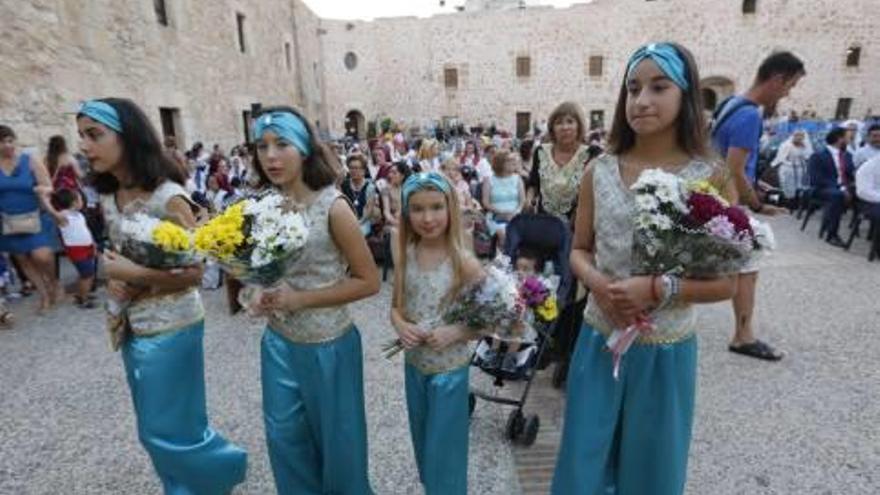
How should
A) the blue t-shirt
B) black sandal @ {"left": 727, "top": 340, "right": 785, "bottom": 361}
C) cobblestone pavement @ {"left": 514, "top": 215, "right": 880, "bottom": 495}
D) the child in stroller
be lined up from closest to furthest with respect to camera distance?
cobblestone pavement @ {"left": 514, "top": 215, "right": 880, "bottom": 495}
the blue t-shirt
the child in stroller
black sandal @ {"left": 727, "top": 340, "right": 785, "bottom": 361}

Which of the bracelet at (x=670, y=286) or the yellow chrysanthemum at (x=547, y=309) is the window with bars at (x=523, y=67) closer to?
the yellow chrysanthemum at (x=547, y=309)

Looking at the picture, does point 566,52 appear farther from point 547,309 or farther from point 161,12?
point 547,309

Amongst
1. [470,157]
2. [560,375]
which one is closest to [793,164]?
[470,157]

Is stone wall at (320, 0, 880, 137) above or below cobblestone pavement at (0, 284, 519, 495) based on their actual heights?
above

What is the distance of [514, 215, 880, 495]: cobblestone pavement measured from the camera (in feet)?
9.17

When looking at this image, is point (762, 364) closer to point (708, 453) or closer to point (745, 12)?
point (708, 453)

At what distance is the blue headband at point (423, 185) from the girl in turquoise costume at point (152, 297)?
3.30 feet

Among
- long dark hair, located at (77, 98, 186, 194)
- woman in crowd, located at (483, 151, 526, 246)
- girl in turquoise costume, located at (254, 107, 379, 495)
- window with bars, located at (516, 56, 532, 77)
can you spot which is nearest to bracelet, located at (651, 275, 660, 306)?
girl in turquoise costume, located at (254, 107, 379, 495)

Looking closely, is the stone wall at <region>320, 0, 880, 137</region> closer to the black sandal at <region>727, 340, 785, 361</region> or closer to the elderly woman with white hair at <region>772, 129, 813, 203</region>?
the elderly woman with white hair at <region>772, 129, 813, 203</region>

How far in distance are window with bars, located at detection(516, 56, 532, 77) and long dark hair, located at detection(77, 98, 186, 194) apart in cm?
3146

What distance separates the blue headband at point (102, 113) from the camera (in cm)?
204

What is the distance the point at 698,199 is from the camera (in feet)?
4.62

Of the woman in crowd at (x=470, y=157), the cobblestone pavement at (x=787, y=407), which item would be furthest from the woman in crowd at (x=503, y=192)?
the woman in crowd at (x=470, y=157)


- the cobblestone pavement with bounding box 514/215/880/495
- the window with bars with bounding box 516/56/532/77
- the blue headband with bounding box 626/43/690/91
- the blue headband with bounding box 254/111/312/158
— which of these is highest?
the window with bars with bounding box 516/56/532/77
